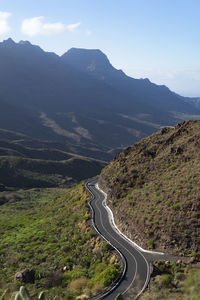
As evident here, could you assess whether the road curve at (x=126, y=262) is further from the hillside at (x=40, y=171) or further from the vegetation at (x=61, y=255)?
the hillside at (x=40, y=171)

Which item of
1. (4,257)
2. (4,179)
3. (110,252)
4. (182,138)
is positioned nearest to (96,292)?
(110,252)

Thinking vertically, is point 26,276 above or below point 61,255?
below

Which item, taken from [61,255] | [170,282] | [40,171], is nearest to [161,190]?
[61,255]

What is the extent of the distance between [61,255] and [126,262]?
780cm

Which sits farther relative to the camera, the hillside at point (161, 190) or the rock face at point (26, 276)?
the hillside at point (161, 190)

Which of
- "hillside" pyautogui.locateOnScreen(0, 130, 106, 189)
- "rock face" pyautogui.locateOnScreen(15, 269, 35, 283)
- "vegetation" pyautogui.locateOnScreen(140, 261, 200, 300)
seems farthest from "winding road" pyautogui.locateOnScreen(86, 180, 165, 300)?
"hillside" pyautogui.locateOnScreen(0, 130, 106, 189)

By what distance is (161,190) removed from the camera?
101ft

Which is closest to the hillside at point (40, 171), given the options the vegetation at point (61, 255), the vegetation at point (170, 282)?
the vegetation at point (61, 255)

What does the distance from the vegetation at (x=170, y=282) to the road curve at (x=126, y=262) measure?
81cm

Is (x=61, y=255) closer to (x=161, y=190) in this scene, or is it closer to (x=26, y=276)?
(x=26, y=276)

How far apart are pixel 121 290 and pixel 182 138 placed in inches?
1076

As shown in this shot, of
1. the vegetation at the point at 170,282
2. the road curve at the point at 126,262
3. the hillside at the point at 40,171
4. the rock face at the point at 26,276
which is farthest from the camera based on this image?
the hillside at the point at 40,171

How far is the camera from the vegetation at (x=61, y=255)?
21078mm

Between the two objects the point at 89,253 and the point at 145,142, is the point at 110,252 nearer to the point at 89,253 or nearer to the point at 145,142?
the point at 89,253
